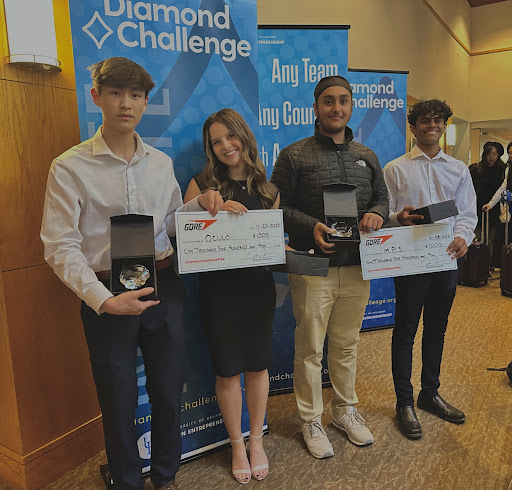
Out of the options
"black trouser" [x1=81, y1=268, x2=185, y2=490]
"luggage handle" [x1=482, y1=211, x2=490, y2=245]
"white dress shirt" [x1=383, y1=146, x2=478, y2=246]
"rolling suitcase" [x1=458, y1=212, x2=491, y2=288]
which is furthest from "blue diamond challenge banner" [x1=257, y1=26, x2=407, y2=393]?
"luggage handle" [x1=482, y1=211, x2=490, y2=245]

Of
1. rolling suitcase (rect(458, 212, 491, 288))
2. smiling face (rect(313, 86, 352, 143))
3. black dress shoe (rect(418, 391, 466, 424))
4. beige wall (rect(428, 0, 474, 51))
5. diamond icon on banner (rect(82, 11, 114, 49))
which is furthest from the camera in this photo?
beige wall (rect(428, 0, 474, 51))

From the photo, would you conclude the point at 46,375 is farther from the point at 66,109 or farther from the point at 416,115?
the point at 416,115

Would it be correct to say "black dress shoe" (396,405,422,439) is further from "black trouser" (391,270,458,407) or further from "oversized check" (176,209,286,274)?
"oversized check" (176,209,286,274)

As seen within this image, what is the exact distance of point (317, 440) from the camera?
2.21 m

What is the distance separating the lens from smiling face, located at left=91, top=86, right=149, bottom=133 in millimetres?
1497

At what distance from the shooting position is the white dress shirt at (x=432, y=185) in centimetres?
226

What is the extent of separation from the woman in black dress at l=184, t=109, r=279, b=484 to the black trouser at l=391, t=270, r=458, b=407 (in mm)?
781

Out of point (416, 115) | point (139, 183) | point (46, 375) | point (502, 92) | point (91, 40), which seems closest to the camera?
point (139, 183)

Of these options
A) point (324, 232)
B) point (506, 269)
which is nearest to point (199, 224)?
point (324, 232)

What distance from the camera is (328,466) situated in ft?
6.93

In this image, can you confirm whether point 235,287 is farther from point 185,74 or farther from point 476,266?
point 476,266

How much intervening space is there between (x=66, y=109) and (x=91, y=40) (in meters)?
0.39

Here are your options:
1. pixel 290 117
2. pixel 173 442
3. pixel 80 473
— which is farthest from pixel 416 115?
pixel 80 473

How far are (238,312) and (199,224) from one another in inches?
17.3
